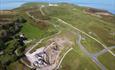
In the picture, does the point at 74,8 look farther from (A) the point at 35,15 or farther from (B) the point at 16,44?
(B) the point at 16,44

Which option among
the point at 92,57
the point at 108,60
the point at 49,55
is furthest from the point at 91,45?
the point at 49,55

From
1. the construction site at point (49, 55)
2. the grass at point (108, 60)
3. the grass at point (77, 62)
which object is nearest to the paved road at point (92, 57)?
the grass at point (108, 60)

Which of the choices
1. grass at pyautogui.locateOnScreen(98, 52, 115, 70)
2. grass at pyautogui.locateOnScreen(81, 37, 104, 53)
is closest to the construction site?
grass at pyautogui.locateOnScreen(81, 37, 104, 53)

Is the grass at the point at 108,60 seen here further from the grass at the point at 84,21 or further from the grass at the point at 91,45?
the grass at the point at 84,21

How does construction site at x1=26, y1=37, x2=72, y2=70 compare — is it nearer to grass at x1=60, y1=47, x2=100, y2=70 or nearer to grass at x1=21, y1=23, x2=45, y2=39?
grass at x1=60, y1=47, x2=100, y2=70

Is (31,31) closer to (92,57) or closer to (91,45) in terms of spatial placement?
(91,45)

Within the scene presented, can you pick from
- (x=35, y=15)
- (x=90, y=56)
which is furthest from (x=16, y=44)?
(x=35, y=15)
